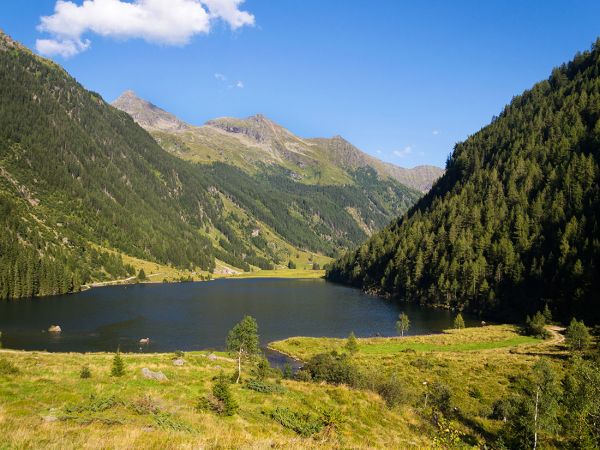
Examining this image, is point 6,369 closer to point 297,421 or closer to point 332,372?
point 297,421

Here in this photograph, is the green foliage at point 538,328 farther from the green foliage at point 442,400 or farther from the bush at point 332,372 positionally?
the bush at point 332,372

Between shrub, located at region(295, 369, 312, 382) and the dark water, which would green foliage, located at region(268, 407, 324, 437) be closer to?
shrub, located at region(295, 369, 312, 382)

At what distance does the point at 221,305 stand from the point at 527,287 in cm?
11421

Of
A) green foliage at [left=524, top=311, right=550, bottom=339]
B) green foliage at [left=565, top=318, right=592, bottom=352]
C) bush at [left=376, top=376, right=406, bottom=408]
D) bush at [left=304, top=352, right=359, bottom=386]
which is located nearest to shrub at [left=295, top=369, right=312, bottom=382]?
bush at [left=304, top=352, right=359, bottom=386]

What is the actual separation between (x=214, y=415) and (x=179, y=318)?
109m

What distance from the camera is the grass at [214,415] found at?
17.2 m

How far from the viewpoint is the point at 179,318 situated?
131 metres

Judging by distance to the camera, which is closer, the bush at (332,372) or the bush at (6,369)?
the bush at (6,369)

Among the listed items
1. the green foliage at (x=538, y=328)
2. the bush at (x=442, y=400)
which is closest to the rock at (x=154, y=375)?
the bush at (x=442, y=400)

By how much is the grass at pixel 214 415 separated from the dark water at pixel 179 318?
3843 cm

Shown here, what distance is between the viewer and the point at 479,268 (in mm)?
156500

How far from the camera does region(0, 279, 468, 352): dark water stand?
9797cm

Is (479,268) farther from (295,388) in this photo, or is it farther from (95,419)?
(95,419)

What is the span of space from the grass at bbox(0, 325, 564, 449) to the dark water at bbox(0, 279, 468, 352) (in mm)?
38429
